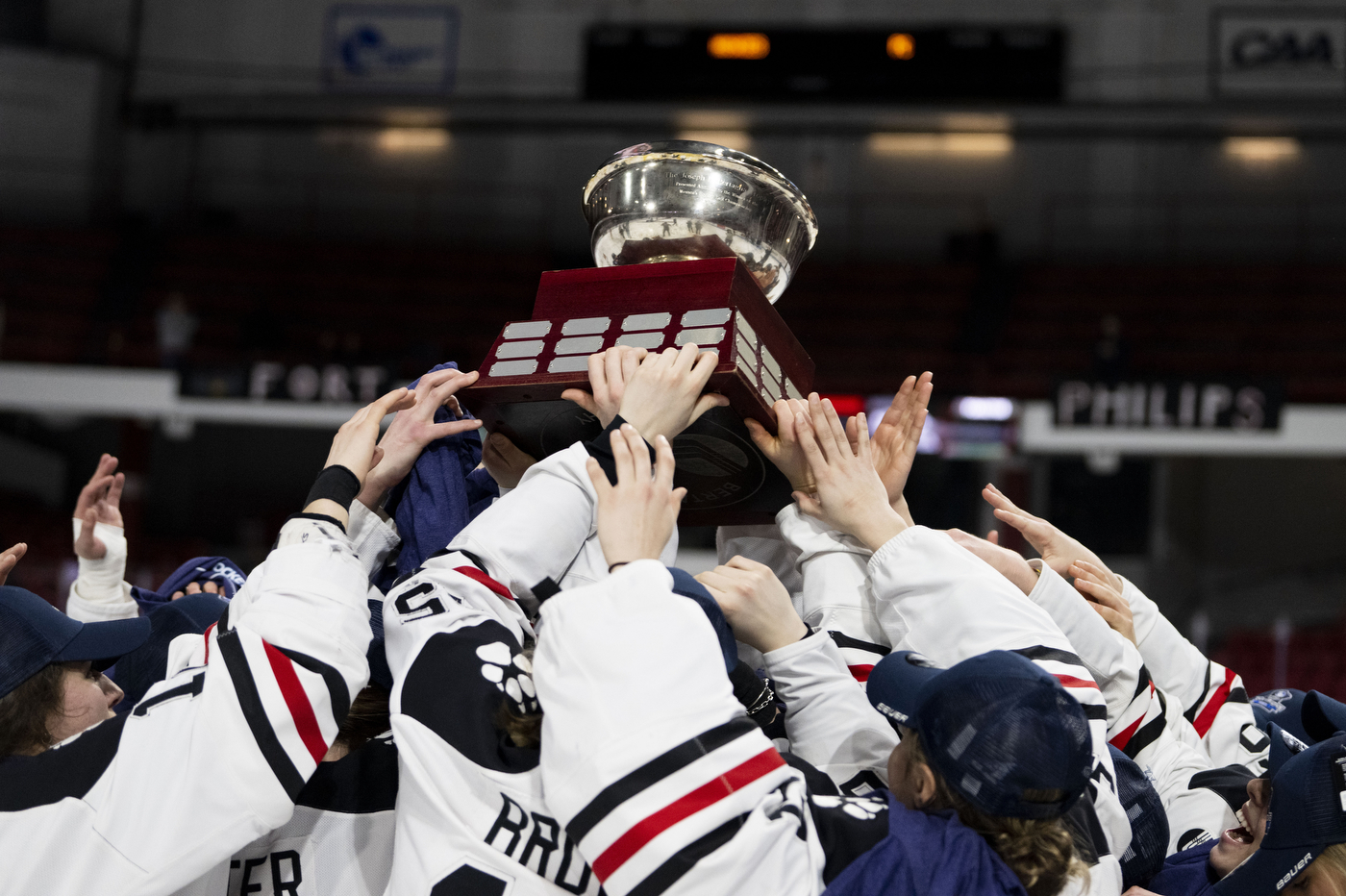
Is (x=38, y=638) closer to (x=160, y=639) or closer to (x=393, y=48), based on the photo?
(x=160, y=639)

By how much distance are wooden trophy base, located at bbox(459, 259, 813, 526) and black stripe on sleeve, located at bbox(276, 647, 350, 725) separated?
1.66ft

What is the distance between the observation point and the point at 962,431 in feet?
29.2

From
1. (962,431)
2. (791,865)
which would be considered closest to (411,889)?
(791,865)

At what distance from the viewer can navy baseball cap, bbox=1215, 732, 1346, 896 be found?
1.51 metres

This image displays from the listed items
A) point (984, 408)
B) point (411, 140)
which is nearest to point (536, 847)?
point (984, 408)

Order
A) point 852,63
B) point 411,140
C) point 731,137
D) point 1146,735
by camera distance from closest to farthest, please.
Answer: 1. point 1146,735
2. point 852,63
3. point 731,137
4. point 411,140

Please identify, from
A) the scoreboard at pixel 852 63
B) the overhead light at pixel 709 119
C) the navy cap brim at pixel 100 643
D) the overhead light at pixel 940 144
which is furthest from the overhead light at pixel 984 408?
the navy cap brim at pixel 100 643

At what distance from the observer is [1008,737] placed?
127 cm

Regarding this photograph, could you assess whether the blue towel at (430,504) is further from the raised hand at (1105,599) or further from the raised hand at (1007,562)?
the raised hand at (1105,599)

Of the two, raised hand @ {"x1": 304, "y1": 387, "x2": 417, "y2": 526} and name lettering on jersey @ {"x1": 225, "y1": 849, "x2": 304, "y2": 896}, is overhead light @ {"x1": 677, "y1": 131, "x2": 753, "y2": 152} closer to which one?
raised hand @ {"x1": 304, "y1": 387, "x2": 417, "y2": 526}

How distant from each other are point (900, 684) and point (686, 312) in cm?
66

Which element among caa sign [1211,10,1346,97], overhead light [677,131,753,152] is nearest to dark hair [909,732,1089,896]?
overhead light [677,131,753,152]

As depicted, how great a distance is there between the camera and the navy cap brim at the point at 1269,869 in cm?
152

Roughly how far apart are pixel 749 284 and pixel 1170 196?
11.8m
